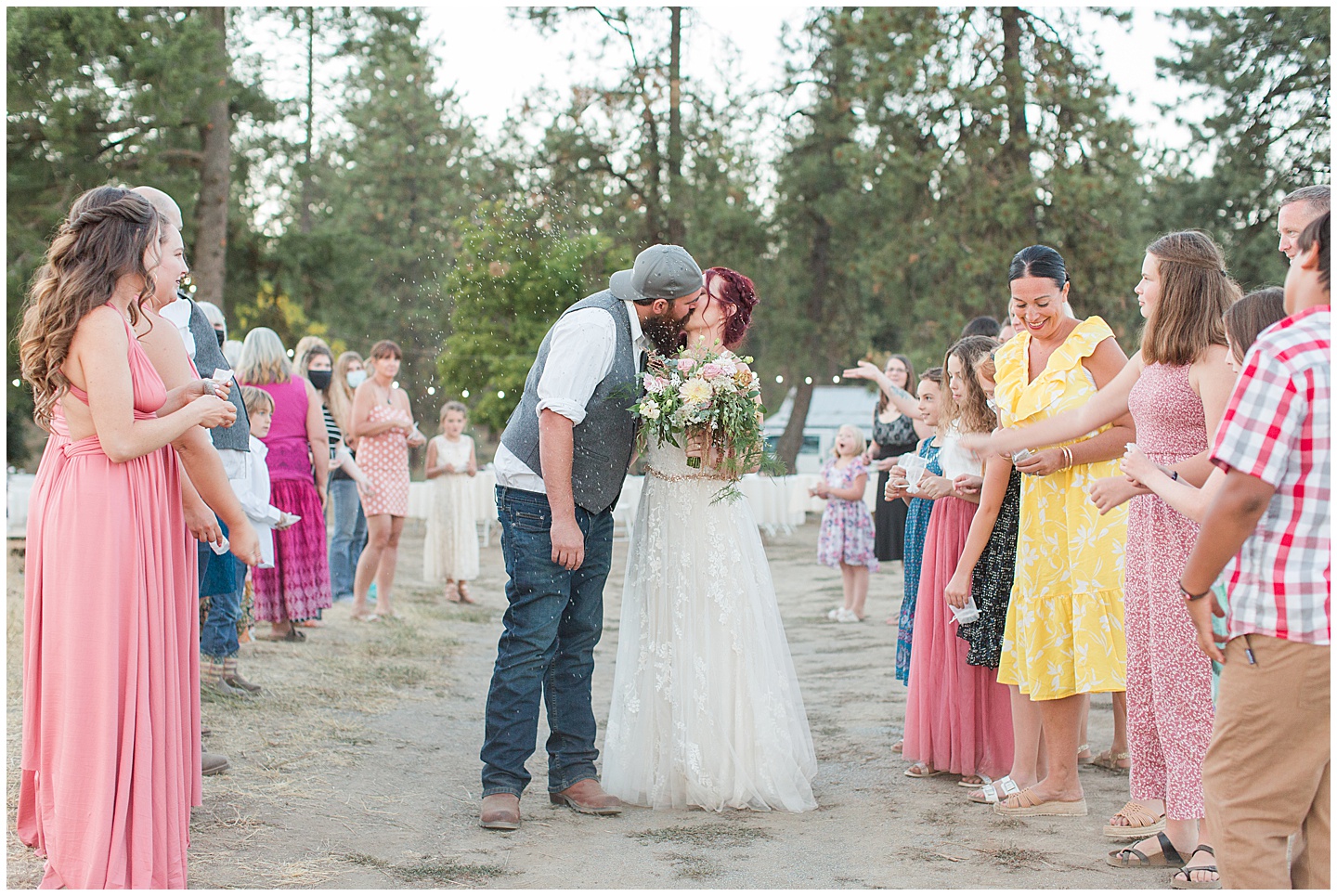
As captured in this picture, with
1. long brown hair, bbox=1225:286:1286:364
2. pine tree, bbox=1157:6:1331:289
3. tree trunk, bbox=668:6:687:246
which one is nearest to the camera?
long brown hair, bbox=1225:286:1286:364

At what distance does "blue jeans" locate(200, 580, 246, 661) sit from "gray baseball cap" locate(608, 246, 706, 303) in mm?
2681

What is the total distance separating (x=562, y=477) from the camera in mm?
3779

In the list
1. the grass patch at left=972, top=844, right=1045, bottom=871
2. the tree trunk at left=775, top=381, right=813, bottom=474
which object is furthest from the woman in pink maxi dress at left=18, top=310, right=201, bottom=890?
the tree trunk at left=775, top=381, right=813, bottom=474

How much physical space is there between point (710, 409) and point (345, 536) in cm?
604

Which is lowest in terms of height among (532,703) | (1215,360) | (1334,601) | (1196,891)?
(1196,891)

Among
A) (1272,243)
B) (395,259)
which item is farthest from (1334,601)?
(395,259)

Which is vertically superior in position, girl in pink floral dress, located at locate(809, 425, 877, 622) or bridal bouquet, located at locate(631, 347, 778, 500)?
bridal bouquet, located at locate(631, 347, 778, 500)

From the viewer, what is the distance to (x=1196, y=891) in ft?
10.2

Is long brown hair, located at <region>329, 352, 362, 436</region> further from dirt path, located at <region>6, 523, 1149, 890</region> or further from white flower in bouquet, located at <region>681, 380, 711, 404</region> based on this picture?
white flower in bouquet, located at <region>681, 380, 711, 404</region>

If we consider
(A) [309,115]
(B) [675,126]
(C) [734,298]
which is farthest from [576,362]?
(A) [309,115]

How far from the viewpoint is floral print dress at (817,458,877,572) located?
9180mm

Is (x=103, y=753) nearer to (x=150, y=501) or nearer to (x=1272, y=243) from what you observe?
(x=150, y=501)

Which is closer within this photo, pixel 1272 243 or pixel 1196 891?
pixel 1196 891

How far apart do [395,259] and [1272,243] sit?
17875 mm
